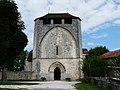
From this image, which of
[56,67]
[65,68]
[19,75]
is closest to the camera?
[19,75]

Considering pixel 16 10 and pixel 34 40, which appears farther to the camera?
pixel 34 40

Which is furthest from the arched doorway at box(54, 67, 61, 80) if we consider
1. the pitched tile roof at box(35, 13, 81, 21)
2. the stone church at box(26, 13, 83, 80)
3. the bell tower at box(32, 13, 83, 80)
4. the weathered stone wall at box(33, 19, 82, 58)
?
the pitched tile roof at box(35, 13, 81, 21)

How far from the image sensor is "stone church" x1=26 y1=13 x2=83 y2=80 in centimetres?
5225

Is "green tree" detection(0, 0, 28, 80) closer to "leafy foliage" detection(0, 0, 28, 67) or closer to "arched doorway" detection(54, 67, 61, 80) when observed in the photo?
"leafy foliage" detection(0, 0, 28, 67)

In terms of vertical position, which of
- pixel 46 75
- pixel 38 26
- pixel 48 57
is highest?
pixel 38 26

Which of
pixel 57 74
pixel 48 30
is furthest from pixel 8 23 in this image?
pixel 57 74

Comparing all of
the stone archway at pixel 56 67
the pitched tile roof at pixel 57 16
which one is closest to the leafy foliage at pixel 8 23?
the stone archway at pixel 56 67

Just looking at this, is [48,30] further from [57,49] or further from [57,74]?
[57,74]

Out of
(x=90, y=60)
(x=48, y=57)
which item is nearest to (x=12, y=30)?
(x=90, y=60)

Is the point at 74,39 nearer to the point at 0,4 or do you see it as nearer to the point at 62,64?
the point at 62,64

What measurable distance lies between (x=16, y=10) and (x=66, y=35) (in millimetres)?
29619

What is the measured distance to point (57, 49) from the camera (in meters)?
52.8

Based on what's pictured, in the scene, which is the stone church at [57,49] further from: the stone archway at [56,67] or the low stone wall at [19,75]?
the low stone wall at [19,75]

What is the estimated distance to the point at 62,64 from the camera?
52469 mm
